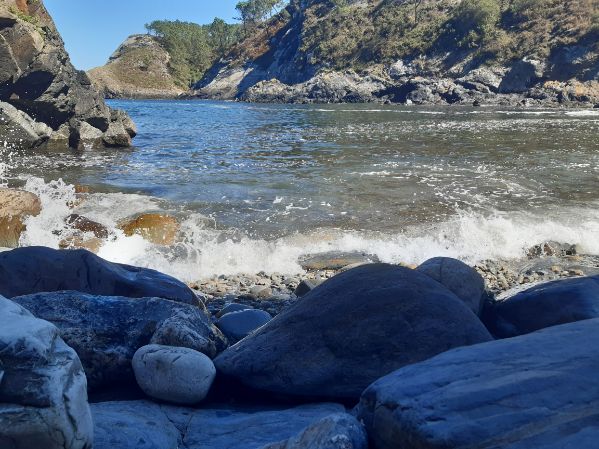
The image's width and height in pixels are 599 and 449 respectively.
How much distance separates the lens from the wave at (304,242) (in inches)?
327

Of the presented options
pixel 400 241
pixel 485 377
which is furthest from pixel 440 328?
pixel 400 241

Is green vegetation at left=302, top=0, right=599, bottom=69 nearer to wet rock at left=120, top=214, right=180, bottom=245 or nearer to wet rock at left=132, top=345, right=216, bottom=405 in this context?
wet rock at left=120, top=214, right=180, bottom=245

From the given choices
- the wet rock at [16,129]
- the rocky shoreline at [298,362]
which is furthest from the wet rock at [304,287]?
the wet rock at [16,129]

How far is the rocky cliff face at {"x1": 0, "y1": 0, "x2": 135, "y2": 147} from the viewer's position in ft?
70.0

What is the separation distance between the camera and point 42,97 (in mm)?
23328

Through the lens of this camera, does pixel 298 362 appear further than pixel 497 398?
Yes

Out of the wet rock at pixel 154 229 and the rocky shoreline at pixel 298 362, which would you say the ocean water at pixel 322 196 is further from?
the rocky shoreline at pixel 298 362

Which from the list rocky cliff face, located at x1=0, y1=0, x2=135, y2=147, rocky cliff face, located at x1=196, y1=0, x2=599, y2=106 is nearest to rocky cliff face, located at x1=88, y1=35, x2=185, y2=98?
rocky cliff face, located at x1=196, y1=0, x2=599, y2=106

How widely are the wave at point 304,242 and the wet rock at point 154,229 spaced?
14cm

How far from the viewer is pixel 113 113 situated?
26.1 m

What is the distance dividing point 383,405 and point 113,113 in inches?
1014

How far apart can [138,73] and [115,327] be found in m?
131

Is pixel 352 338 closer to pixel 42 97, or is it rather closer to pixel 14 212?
pixel 14 212

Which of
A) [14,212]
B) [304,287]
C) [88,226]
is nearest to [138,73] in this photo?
[88,226]
